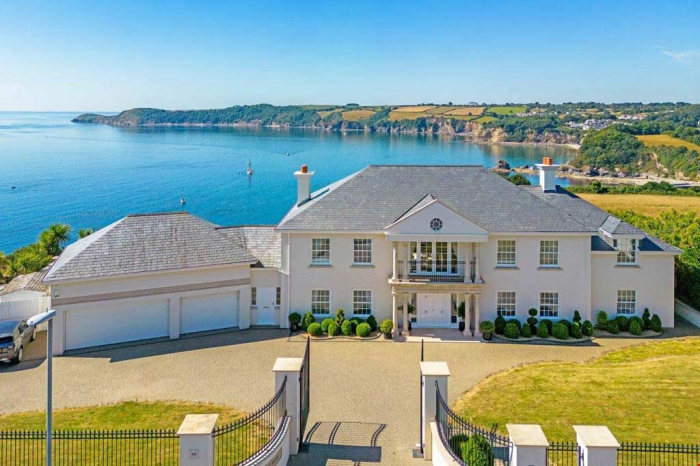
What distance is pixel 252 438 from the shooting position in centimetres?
1631

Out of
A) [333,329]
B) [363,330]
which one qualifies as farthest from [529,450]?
[333,329]

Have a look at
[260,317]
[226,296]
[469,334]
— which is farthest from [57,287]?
[469,334]

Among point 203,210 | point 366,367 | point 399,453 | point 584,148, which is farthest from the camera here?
point 584,148

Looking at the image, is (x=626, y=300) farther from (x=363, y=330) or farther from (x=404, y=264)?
(x=363, y=330)

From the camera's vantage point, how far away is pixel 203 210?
93.0 metres

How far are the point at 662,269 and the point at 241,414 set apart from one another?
23269 millimetres

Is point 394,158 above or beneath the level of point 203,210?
above

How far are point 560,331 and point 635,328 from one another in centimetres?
416

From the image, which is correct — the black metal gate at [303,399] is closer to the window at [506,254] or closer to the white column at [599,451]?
the white column at [599,451]

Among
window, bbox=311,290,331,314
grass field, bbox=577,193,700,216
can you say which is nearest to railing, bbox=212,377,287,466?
window, bbox=311,290,331,314

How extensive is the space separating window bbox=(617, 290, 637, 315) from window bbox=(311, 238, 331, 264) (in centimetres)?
1581

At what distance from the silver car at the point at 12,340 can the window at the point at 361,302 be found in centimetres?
1578

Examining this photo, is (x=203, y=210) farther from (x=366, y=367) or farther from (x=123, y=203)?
(x=366, y=367)

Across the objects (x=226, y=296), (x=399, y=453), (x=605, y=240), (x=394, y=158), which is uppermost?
(x=394, y=158)
